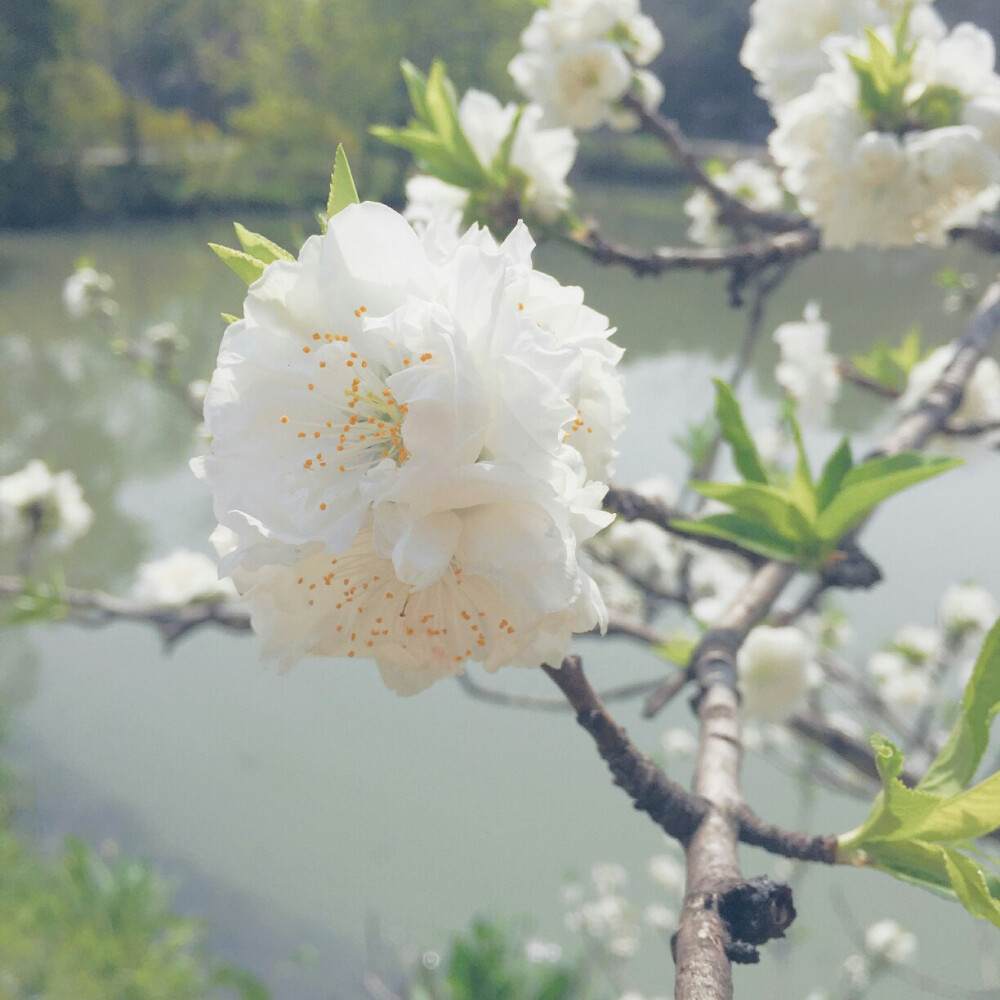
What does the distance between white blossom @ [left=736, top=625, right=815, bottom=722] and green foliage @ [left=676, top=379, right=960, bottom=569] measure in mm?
216

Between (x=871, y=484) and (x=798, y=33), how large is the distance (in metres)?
0.55

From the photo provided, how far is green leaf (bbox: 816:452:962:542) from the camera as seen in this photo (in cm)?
48

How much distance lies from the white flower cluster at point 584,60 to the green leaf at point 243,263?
0.78 metres

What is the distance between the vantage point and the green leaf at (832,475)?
0.58 meters

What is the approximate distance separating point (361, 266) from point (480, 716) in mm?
2700

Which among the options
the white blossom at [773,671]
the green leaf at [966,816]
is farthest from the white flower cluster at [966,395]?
the green leaf at [966,816]

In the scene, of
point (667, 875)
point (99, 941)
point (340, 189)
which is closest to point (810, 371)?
point (340, 189)

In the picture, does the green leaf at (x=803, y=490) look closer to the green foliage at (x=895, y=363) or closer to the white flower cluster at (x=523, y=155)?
the white flower cluster at (x=523, y=155)

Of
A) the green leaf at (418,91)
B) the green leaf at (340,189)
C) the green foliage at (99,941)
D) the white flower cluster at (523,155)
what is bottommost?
the green foliage at (99,941)

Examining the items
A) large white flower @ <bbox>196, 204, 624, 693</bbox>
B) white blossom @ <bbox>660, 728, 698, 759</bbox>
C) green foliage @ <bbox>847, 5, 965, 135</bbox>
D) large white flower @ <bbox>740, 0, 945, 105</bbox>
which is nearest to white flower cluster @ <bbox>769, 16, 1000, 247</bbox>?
green foliage @ <bbox>847, 5, 965, 135</bbox>

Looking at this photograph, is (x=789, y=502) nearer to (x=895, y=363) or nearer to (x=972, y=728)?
(x=972, y=728)

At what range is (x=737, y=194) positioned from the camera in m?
1.48

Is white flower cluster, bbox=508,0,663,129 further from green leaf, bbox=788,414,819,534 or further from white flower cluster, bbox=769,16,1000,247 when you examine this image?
green leaf, bbox=788,414,819,534

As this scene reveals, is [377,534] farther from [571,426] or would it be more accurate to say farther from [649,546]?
[649,546]
